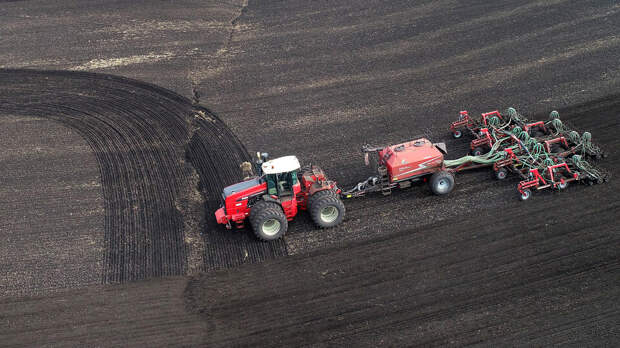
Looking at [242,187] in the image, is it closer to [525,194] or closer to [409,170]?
[409,170]

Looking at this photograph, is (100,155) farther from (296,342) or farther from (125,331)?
(296,342)

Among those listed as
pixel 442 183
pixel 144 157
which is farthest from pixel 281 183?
pixel 144 157

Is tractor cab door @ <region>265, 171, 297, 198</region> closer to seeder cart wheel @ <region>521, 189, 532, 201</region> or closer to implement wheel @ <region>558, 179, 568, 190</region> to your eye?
seeder cart wheel @ <region>521, 189, 532, 201</region>

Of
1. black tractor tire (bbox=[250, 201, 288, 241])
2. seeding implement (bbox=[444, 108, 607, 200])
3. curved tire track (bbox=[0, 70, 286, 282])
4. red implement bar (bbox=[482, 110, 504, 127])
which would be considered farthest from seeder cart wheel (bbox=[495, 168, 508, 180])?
curved tire track (bbox=[0, 70, 286, 282])

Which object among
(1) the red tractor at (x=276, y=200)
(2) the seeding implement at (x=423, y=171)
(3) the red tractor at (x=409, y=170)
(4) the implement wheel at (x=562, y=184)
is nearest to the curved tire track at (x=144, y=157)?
(1) the red tractor at (x=276, y=200)

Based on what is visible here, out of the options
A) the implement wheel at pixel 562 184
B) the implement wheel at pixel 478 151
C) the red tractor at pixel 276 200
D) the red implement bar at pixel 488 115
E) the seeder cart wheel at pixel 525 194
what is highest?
the red implement bar at pixel 488 115

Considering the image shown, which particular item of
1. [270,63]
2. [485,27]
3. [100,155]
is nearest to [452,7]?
[485,27]

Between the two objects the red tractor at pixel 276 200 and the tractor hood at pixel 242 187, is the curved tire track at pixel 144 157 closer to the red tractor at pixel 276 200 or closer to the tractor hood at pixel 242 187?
the red tractor at pixel 276 200
